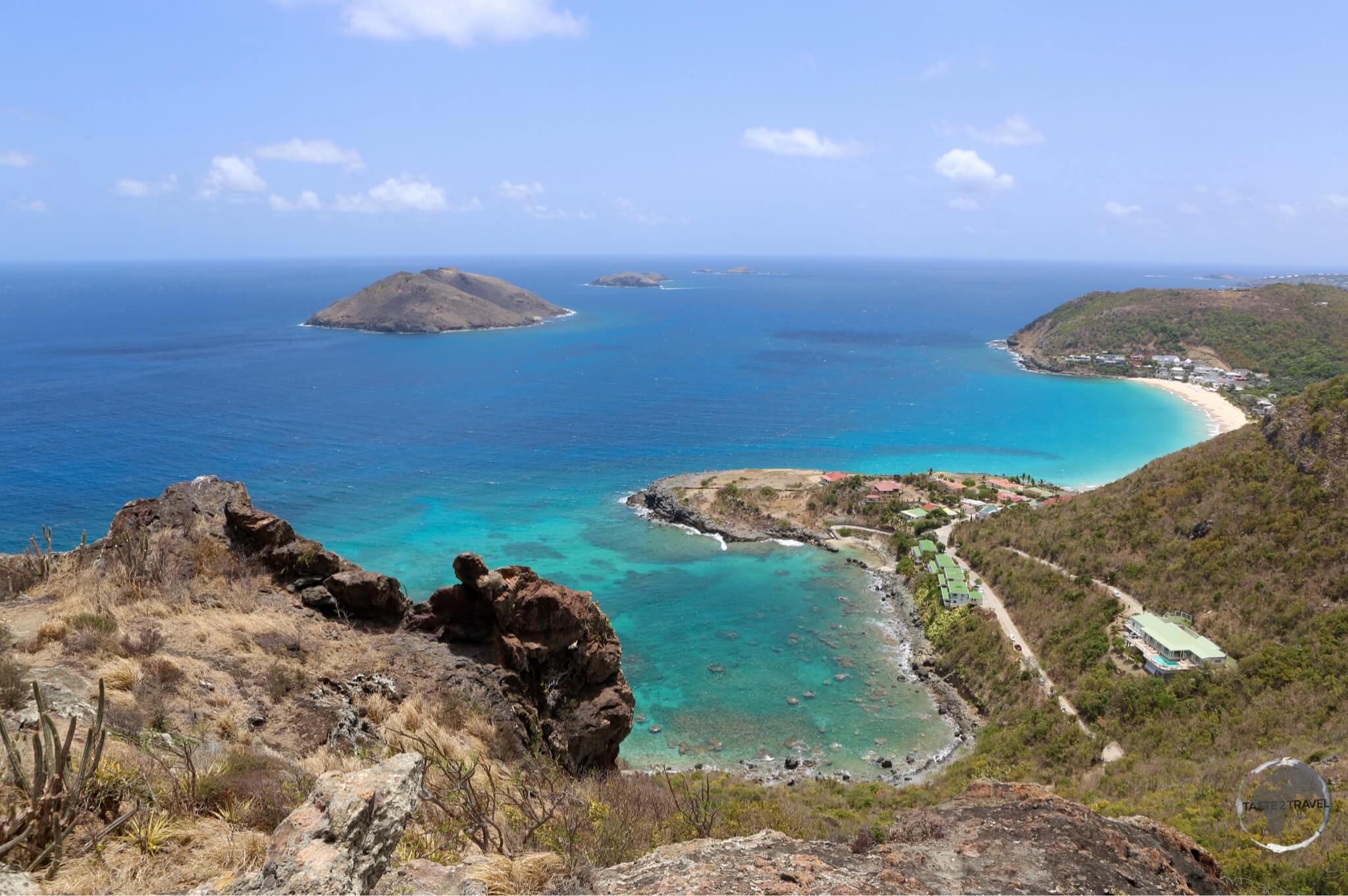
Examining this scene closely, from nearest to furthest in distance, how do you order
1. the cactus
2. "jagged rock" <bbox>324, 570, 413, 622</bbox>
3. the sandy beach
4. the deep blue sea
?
the cactus → "jagged rock" <bbox>324, 570, 413, 622</bbox> → the deep blue sea → the sandy beach

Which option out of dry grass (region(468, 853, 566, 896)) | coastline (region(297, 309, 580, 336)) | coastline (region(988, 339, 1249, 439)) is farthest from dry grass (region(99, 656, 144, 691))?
coastline (region(297, 309, 580, 336))

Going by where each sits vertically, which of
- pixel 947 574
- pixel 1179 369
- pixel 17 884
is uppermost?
pixel 1179 369

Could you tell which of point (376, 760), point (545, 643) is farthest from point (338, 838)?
point (545, 643)

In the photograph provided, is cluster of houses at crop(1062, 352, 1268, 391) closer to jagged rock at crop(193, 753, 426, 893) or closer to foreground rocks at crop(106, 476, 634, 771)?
foreground rocks at crop(106, 476, 634, 771)

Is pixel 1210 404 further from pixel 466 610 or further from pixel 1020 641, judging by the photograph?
pixel 466 610

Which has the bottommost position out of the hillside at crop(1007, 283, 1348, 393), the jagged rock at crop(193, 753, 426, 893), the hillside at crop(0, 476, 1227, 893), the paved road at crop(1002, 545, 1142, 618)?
the paved road at crop(1002, 545, 1142, 618)

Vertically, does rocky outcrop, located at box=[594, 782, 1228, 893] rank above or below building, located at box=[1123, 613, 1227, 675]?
above

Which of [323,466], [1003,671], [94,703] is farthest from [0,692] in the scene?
[323,466]
